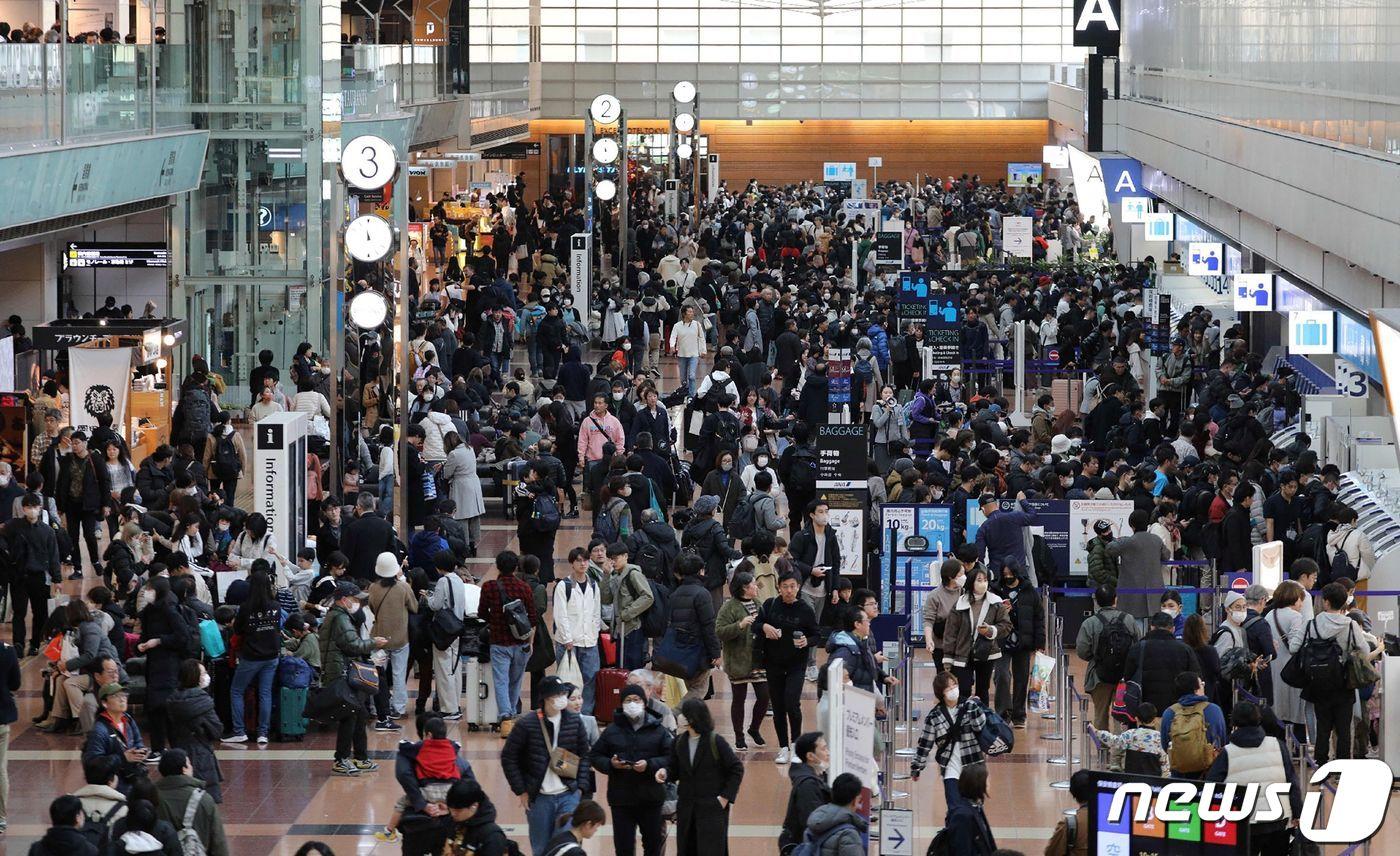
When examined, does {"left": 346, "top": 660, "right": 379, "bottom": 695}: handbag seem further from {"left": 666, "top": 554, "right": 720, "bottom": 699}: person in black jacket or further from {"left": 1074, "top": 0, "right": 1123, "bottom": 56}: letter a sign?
{"left": 1074, "top": 0, "right": 1123, "bottom": 56}: letter a sign

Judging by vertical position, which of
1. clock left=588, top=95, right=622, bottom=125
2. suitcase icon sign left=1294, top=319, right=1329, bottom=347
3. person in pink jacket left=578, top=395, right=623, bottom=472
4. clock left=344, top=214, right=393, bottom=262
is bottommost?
person in pink jacket left=578, top=395, right=623, bottom=472

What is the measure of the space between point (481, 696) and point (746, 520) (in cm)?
329

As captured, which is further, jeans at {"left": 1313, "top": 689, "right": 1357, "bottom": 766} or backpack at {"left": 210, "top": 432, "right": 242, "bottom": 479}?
backpack at {"left": 210, "top": 432, "right": 242, "bottom": 479}

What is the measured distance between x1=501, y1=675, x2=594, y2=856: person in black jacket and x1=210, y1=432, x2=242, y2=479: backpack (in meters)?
10.2

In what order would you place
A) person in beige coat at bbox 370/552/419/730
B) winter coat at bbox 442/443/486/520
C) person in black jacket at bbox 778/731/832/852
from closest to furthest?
person in black jacket at bbox 778/731/832/852 → person in beige coat at bbox 370/552/419/730 → winter coat at bbox 442/443/486/520

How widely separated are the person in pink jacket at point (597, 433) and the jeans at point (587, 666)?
6.71 meters

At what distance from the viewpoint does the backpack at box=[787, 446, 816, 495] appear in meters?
19.0

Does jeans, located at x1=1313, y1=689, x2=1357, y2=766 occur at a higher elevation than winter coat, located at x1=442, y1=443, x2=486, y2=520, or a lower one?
lower

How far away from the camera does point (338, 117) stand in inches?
1157

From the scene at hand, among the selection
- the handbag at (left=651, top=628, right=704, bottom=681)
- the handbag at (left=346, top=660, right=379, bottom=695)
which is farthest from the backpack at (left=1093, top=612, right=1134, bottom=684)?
the handbag at (left=346, top=660, right=379, bottom=695)

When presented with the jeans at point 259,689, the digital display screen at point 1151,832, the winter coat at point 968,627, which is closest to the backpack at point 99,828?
the jeans at point 259,689

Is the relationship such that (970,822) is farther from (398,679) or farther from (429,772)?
(398,679)

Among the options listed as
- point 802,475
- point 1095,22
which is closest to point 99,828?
point 802,475

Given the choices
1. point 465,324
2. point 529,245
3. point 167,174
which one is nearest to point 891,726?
point 167,174
